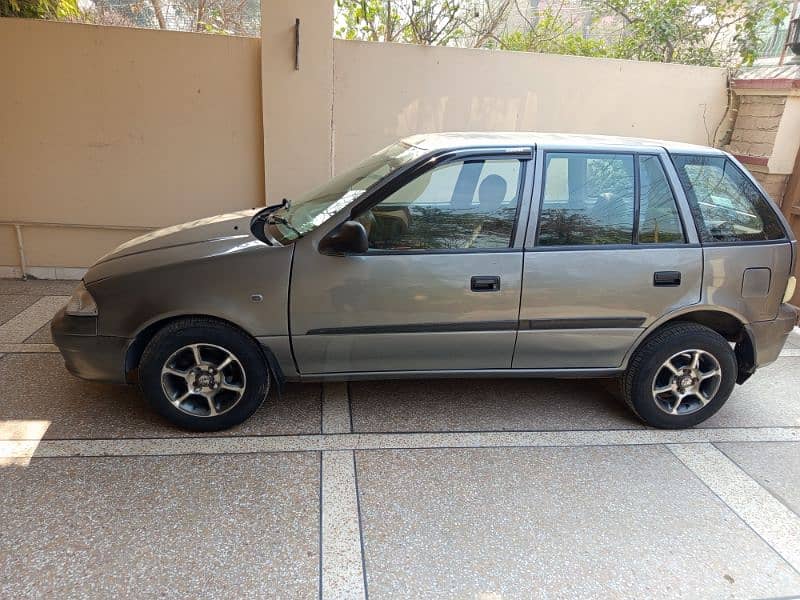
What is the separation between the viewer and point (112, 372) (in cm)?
318

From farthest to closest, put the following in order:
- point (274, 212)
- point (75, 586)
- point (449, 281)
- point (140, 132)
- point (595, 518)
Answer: point (140, 132)
point (274, 212)
point (449, 281)
point (595, 518)
point (75, 586)

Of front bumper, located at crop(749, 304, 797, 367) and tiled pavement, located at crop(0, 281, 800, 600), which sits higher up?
front bumper, located at crop(749, 304, 797, 367)

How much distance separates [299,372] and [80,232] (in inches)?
152

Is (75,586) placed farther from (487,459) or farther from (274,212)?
(274,212)

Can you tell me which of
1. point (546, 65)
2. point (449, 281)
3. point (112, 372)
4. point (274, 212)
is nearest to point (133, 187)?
point (274, 212)

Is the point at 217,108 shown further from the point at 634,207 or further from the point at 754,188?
the point at 754,188

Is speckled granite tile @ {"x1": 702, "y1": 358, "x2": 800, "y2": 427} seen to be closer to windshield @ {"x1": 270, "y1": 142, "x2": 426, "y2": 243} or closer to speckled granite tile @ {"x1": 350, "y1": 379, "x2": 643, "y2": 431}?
speckled granite tile @ {"x1": 350, "y1": 379, "x2": 643, "y2": 431}

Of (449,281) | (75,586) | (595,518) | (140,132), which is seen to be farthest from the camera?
(140,132)

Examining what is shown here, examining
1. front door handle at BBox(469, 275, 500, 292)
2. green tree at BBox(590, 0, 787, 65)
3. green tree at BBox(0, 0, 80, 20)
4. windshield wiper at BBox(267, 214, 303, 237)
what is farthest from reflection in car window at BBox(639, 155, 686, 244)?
green tree at BBox(0, 0, 80, 20)

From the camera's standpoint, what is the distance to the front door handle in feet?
10.4

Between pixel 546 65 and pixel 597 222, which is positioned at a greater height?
pixel 546 65

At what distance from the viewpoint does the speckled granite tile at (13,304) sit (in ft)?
16.1

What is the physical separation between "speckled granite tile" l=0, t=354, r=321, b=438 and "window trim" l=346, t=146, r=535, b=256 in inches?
47.5

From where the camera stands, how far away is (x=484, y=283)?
3.18 meters
